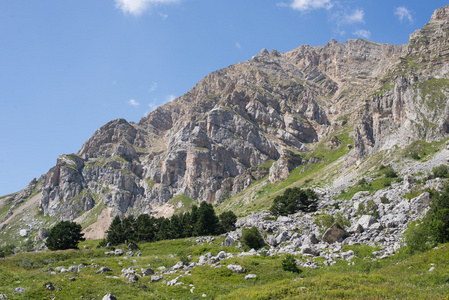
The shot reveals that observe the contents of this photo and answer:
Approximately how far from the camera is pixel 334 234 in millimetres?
44625

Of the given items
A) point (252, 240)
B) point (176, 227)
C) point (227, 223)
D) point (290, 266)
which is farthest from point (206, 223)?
point (290, 266)

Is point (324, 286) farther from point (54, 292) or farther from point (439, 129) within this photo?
point (439, 129)

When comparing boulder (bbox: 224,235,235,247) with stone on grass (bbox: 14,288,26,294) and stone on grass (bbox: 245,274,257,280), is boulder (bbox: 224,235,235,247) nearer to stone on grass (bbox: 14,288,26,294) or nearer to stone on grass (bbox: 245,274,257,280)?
stone on grass (bbox: 245,274,257,280)

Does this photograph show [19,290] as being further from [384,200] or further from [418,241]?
[384,200]

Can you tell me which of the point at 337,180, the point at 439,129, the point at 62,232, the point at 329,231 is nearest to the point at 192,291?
the point at 329,231

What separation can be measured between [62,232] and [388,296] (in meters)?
78.1

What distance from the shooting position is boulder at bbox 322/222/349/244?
44.3m

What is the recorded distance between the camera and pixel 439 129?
108125 mm

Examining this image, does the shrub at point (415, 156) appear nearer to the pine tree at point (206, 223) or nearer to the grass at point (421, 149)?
the grass at point (421, 149)

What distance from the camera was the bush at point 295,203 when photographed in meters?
75.1

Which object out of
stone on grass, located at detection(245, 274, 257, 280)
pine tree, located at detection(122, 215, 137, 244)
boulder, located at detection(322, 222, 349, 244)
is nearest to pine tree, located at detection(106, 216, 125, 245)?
pine tree, located at detection(122, 215, 137, 244)

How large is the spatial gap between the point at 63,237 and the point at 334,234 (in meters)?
67.8

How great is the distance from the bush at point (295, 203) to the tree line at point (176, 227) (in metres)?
13.3

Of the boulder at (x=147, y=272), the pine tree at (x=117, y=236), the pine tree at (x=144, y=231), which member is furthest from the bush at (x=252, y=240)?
the pine tree at (x=117, y=236)
